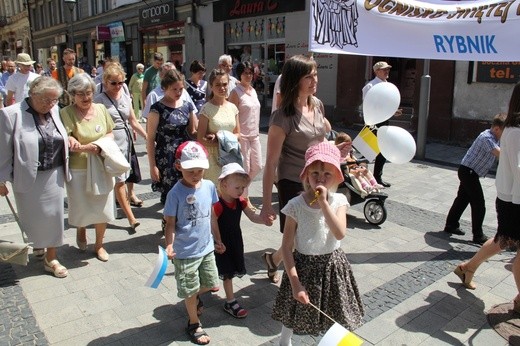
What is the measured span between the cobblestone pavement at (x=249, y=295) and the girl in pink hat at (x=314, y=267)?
0.50m

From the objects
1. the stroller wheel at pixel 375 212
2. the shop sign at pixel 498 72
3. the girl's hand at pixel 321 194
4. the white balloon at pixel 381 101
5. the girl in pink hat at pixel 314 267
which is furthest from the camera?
the shop sign at pixel 498 72

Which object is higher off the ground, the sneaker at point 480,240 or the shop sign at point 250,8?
the shop sign at point 250,8

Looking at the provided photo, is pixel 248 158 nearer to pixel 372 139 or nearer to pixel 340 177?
pixel 372 139

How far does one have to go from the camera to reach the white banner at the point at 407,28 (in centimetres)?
466

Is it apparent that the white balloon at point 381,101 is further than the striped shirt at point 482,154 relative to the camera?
No

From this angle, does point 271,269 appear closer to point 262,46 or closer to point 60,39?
point 262,46

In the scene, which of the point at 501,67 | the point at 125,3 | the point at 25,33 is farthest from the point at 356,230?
the point at 25,33

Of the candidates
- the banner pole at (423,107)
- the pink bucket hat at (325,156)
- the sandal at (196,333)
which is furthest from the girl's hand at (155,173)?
the banner pole at (423,107)

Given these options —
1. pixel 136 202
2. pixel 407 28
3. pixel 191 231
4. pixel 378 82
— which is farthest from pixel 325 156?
pixel 378 82

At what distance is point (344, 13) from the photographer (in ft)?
16.5

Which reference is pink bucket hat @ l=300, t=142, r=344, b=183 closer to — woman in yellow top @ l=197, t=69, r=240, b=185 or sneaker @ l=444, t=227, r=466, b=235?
woman in yellow top @ l=197, t=69, r=240, b=185

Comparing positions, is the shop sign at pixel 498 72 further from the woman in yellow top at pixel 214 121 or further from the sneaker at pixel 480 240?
the woman in yellow top at pixel 214 121

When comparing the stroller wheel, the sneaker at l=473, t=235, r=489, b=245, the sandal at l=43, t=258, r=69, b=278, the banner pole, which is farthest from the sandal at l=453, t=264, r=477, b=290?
the banner pole

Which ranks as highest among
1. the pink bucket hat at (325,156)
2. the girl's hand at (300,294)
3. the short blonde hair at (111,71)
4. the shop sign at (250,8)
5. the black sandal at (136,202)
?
the shop sign at (250,8)
